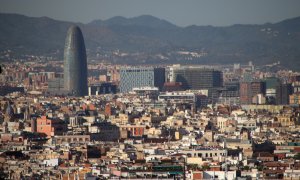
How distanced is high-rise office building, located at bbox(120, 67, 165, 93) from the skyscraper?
5.10 m

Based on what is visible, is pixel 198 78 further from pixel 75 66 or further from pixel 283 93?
pixel 283 93

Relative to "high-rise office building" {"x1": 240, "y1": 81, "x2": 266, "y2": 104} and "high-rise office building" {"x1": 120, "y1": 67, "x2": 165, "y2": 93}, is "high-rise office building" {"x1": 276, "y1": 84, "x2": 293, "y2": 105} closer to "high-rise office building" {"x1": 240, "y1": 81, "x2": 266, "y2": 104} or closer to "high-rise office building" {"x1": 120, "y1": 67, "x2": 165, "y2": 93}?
"high-rise office building" {"x1": 240, "y1": 81, "x2": 266, "y2": 104}

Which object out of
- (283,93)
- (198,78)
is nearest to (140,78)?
(198,78)

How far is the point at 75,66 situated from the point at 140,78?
7.43m

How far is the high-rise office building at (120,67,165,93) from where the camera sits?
172m

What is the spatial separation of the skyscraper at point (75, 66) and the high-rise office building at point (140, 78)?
16.7ft

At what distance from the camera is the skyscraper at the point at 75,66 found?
162413 mm

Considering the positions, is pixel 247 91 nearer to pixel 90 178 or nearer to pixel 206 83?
pixel 206 83

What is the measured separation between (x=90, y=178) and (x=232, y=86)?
112613mm

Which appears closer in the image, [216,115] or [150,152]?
[150,152]

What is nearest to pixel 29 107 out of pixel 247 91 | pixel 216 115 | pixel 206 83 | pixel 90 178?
pixel 216 115


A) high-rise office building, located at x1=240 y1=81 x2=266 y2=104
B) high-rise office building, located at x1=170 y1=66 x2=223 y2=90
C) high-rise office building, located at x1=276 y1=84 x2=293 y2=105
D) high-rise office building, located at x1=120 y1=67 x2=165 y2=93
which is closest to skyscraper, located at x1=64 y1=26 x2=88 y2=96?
high-rise office building, located at x1=120 y1=67 x2=165 y2=93

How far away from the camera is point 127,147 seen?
7738 centimetres

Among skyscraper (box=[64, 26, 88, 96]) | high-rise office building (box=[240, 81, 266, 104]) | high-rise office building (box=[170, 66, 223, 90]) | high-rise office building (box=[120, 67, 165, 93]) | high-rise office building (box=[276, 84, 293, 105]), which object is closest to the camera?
high-rise office building (box=[276, 84, 293, 105])
